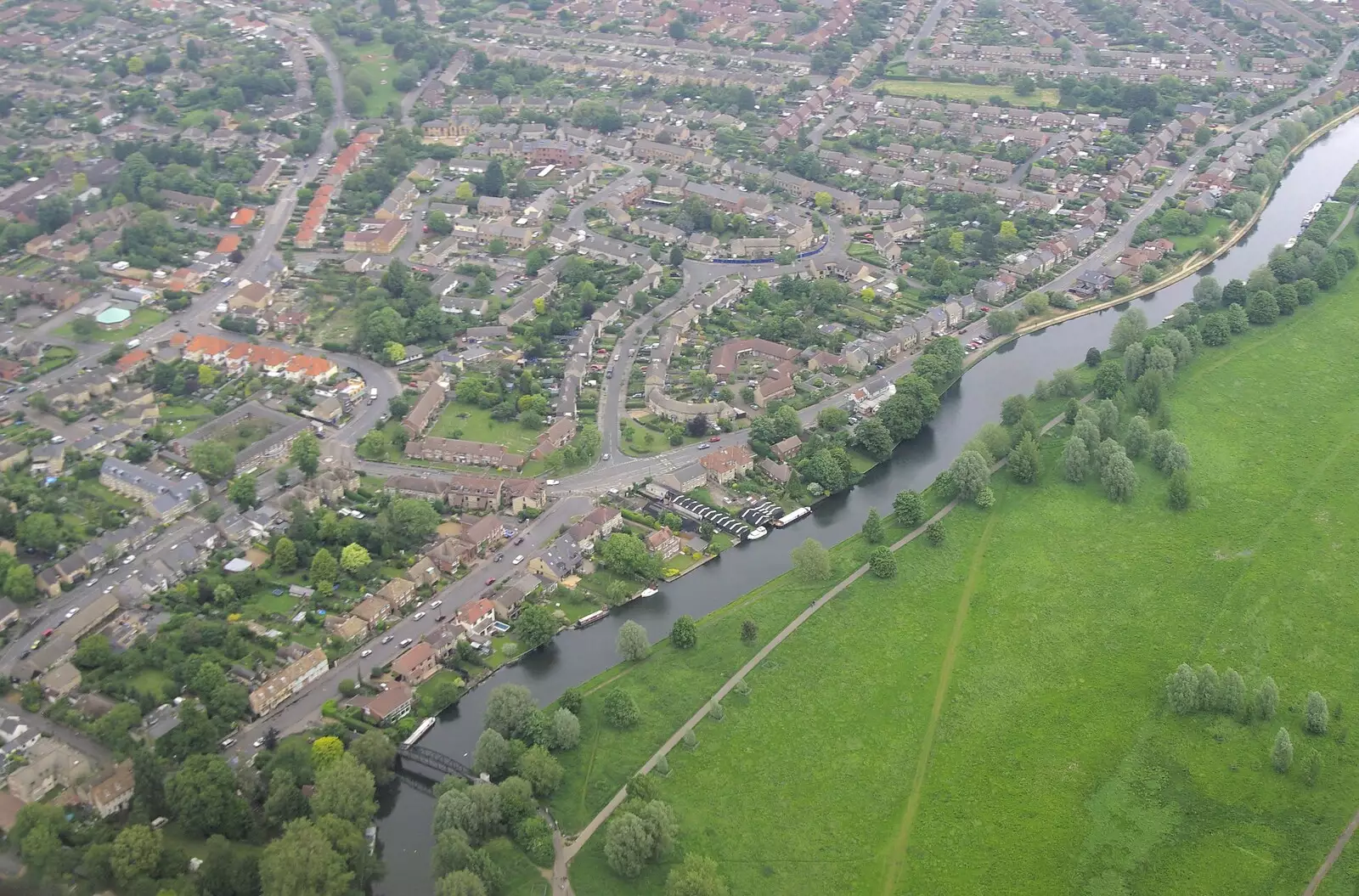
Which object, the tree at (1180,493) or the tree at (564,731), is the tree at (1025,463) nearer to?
the tree at (1180,493)

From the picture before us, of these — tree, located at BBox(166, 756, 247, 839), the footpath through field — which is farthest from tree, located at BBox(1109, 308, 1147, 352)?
tree, located at BBox(166, 756, 247, 839)

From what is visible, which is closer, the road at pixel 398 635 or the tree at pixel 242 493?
the road at pixel 398 635

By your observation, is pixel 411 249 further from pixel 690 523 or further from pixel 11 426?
pixel 690 523

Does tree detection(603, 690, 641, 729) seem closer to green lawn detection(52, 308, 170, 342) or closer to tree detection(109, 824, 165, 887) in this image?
tree detection(109, 824, 165, 887)

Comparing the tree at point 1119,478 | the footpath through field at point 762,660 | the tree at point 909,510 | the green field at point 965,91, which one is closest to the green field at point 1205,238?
the green field at point 965,91

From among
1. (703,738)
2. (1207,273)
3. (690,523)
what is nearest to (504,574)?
(690,523)

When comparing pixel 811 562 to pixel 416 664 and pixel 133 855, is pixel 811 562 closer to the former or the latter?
pixel 416 664

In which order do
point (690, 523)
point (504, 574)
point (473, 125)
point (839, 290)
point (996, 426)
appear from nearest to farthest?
point (504, 574) → point (690, 523) → point (996, 426) → point (839, 290) → point (473, 125)
